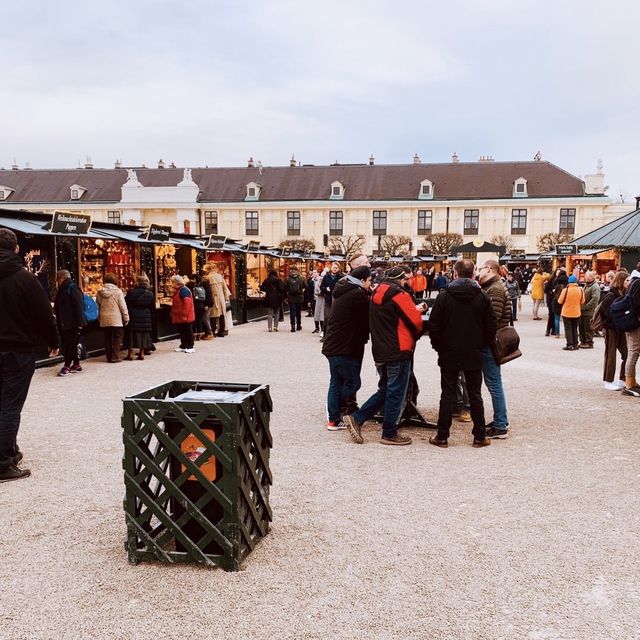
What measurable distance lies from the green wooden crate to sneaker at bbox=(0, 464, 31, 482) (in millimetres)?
1918

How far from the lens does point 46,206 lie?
5862cm

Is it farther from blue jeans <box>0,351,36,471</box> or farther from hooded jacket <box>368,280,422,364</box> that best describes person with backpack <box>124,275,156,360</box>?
hooded jacket <box>368,280,422,364</box>

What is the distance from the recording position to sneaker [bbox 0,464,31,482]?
4926 mm

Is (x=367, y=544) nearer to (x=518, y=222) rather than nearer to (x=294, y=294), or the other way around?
A: (x=294, y=294)

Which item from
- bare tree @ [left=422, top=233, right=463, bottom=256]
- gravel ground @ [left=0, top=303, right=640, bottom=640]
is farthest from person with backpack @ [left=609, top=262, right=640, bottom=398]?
bare tree @ [left=422, top=233, right=463, bottom=256]

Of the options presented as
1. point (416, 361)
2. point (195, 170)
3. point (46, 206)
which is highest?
point (195, 170)

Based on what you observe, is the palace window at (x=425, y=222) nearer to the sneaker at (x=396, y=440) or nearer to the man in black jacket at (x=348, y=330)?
the man in black jacket at (x=348, y=330)

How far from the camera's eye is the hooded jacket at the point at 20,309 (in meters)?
4.82

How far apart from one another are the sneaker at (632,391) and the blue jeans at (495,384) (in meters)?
2.84

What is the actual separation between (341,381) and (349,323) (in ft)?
2.08

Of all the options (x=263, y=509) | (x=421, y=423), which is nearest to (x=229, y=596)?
(x=263, y=509)

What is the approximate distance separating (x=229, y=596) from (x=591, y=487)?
306 cm

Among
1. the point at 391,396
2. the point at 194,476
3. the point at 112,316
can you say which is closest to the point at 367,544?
the point at 194,476

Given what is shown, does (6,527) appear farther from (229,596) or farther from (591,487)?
(591,487)
